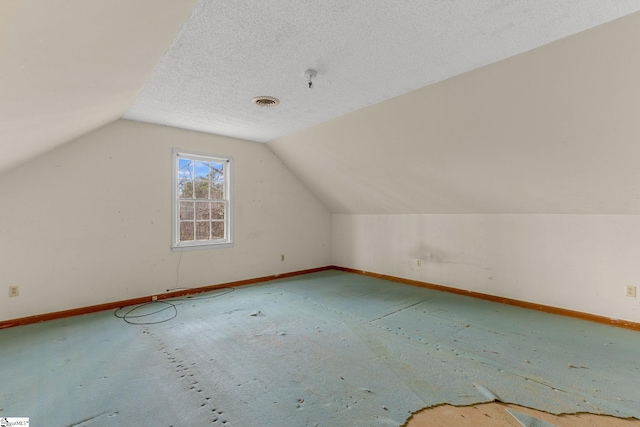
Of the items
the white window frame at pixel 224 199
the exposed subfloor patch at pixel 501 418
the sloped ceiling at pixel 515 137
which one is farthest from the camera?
the white window frame at pixel 224 199

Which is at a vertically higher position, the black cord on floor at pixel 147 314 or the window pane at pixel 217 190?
the window pane at pixel 217 190

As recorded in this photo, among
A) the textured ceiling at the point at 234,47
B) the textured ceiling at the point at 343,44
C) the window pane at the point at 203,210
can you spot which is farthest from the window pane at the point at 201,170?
the textured ceiling at the point at 234,47

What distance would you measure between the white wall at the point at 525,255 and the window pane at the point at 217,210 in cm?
265

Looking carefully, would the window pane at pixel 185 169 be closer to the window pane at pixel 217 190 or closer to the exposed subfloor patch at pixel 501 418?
the window pane at pixel 217 190

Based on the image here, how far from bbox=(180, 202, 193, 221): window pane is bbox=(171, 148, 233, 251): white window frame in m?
0.09

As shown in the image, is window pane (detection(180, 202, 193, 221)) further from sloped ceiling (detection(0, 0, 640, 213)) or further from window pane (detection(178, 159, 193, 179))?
sloped ceiling (detection(0, 0, 640, 213))

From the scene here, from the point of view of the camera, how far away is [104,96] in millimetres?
2350

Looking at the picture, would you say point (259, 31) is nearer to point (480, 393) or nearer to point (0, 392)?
point (480, 393)

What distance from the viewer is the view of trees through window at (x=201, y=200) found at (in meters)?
4.27

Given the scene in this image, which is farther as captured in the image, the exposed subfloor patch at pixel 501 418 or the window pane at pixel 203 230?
the window pane at pixel 203 230

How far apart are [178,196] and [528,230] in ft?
15.0

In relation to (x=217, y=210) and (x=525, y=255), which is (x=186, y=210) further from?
(x=525, y=255)

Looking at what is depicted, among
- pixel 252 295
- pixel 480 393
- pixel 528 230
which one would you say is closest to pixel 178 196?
pixel 252 295

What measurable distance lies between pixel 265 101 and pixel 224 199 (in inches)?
79.9
